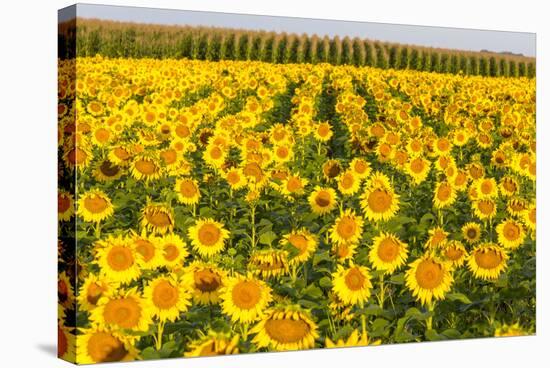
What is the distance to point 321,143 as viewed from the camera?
9547mm

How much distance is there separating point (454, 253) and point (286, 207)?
60.9 inches

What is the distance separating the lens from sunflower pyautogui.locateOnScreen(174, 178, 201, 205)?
29.3 ft

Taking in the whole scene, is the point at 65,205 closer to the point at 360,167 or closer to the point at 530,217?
the point at 360,167

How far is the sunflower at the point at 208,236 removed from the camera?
892cm

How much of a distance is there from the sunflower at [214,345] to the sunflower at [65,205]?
1.31 metres

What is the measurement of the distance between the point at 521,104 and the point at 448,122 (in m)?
0.75

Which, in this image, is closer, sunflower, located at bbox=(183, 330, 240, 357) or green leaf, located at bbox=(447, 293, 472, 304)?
sunflower, located at bbox=(183, 330, 240, 357)

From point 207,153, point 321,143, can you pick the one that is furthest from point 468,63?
point 207,153

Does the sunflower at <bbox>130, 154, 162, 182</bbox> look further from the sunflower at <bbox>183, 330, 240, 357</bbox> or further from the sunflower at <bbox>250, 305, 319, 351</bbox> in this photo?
the sunflower at <bbox>250, 305, 319, 351</bbox>

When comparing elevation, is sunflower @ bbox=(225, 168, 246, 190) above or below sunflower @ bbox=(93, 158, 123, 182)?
below

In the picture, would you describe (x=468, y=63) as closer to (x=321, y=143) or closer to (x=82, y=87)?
(x=321, y=143)

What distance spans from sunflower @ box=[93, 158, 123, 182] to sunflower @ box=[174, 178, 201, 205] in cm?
46

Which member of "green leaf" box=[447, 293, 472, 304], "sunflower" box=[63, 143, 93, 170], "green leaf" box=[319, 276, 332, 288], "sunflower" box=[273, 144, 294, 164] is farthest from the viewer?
"green leaf" box=[447, 293, 472, 304]

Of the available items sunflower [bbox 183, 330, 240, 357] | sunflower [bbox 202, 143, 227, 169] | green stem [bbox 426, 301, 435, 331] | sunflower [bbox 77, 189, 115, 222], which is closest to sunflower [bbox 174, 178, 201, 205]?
sunflower [bbox 202, 143, 227, 169]
